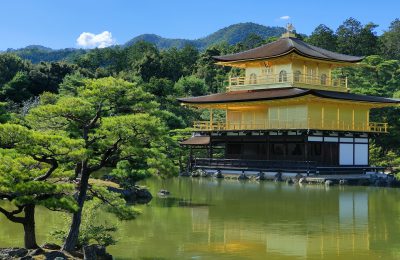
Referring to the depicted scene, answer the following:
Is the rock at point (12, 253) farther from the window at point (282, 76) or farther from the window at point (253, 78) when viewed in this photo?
the window at point (253, 78)

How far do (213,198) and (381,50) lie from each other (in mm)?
62273

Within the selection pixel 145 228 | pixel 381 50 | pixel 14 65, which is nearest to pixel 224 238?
pixel 145 228

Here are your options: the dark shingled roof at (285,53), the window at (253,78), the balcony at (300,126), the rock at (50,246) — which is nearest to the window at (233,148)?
the balcony at (300,126)

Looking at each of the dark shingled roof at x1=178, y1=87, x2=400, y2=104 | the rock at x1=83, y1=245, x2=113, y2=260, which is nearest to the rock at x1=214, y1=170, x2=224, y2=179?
the dark shingled roof at x1=178, y1=87, x2=400, y2=104

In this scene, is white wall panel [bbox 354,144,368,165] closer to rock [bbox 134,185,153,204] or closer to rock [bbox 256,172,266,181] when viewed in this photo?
rock [bbox 256,172,266,181]

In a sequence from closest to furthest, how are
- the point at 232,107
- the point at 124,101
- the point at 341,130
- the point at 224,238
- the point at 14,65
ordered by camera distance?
the point at 124,101 → the point at 224,238 → the point at 341,130 → the point at 232,107 → the point at 14,65

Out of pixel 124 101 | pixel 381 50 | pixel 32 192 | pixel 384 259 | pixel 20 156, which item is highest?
pixel 381 50

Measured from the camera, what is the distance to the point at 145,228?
15.0 metres

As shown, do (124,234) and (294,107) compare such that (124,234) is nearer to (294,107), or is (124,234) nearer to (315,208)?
(315,208)

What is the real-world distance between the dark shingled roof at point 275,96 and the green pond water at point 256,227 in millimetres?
10467

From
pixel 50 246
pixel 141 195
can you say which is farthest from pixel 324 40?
pixel 50 246

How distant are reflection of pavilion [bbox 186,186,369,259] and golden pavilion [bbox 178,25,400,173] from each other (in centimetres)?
1192

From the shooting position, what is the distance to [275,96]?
3494 cm

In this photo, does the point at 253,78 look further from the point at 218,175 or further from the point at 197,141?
the point at 218,175
